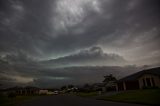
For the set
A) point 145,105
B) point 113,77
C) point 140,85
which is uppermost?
point 113,77

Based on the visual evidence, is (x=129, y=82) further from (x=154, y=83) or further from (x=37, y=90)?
(x=37, y=90)

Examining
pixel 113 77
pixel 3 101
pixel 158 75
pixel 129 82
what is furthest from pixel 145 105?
pixel 113 77

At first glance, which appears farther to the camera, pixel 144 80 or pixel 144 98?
pixel 144 80

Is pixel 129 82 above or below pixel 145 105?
above

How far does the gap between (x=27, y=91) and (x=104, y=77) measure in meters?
80.9

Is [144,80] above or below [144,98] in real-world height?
above

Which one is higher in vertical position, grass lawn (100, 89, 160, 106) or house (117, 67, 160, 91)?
house (117, 67, 160, 91)

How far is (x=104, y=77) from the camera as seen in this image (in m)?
119

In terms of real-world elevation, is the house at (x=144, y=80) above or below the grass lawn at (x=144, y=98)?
above

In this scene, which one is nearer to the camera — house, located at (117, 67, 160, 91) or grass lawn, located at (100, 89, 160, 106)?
grass lawn, located at (100, 89, 160, 106)

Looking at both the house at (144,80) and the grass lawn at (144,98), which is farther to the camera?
the house at (144,80)

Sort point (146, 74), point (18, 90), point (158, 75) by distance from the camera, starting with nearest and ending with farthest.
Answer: point (158, 75)
point (146, 74)
point (18, 90)

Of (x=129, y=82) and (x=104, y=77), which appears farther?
(x=104, y=77)

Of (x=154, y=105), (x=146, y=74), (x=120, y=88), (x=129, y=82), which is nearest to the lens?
(x=154, y=105)
